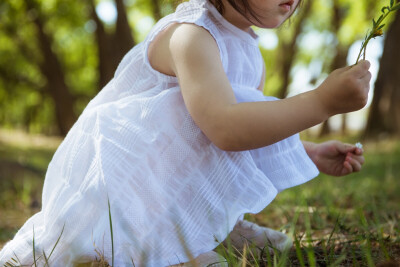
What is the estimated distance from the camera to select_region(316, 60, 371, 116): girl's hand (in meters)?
1.14

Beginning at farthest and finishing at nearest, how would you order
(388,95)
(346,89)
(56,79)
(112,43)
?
1. (56,79)
2. (112,43)
3. (388,95)
4. (346,89)

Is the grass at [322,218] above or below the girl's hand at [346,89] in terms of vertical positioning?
below

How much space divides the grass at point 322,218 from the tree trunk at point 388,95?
9.62 feet

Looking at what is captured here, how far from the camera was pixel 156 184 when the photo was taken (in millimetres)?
1327

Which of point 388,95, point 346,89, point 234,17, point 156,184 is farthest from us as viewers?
point 388,95

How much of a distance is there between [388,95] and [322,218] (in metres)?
6.60

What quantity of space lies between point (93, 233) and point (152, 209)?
0.19 metres

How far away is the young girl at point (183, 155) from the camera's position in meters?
1.19

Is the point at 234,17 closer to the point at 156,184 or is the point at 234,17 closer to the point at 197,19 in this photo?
the point at 197,19

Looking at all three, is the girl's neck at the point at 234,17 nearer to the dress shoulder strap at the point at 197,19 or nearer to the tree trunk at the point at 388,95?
the dress shoulder strap at the point at 197,19

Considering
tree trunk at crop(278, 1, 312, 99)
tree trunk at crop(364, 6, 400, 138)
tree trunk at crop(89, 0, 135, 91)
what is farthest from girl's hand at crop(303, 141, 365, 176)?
tree trunk at crop(278, 1, 312, 99)

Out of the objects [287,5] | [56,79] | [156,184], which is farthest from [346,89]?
[56,79]

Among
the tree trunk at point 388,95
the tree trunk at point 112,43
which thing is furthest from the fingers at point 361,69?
the tree trunk at point 112,43

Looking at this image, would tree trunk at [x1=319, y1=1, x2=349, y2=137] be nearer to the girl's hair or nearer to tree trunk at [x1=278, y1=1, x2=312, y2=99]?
tree trunk at [x1=278, y1=1, x2=312, y2=99]
